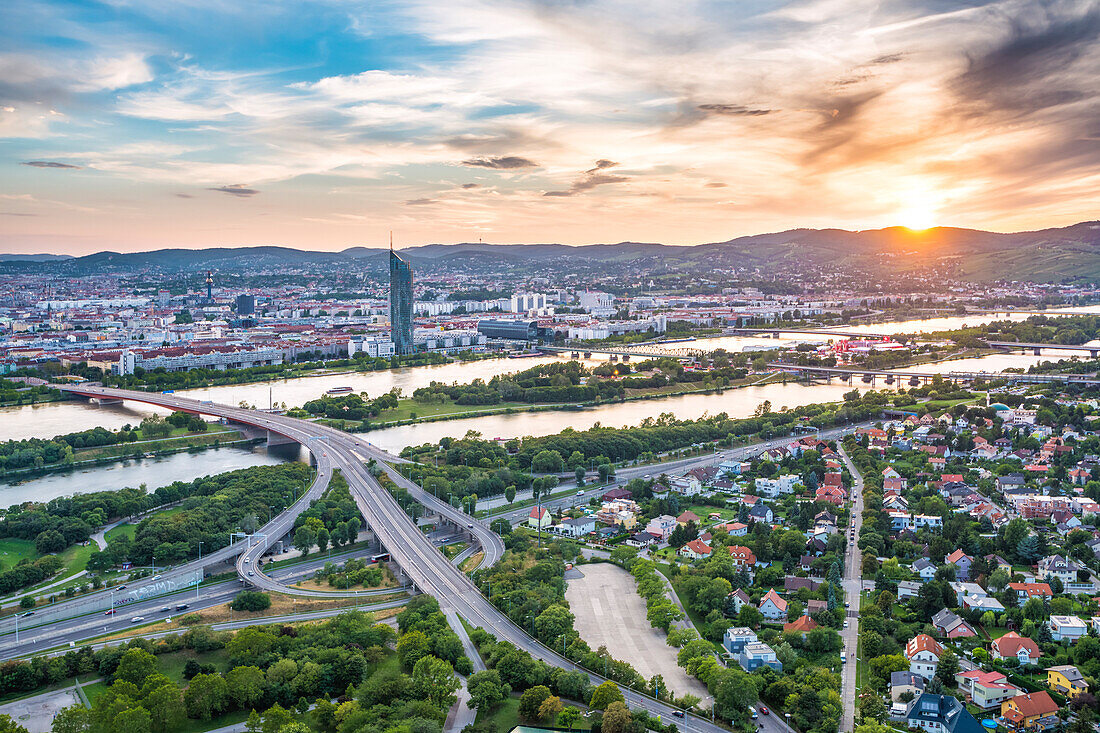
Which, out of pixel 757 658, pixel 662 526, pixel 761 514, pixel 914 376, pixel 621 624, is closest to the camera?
pixel 757 658

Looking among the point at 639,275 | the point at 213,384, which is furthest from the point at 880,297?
the point at 213,384

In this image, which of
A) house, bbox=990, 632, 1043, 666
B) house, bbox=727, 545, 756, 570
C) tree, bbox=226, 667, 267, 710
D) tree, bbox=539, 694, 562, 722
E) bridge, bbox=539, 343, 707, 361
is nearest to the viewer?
tree, bbox=539, 694, 562, 722

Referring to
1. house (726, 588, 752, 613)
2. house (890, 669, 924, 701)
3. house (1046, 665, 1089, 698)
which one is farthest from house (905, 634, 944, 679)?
house (726, 588, 752, 613)

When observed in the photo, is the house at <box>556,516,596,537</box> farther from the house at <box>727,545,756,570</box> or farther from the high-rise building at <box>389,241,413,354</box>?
the high-rise building at <box>389,241,413,354</box>

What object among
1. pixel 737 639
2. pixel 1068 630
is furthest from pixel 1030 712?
pixel 737 639

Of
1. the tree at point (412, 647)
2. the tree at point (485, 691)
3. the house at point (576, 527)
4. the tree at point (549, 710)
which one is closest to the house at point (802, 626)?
the tree at point (549, 710)

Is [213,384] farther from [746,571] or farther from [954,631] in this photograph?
[954,631]

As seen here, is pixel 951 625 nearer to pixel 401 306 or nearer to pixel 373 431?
pixel 373 431
